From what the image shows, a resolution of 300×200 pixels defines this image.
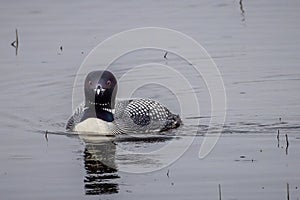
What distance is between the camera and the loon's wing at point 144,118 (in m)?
13.2

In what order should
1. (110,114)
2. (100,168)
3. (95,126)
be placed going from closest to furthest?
(100,168)
(95,126)
(110,114)

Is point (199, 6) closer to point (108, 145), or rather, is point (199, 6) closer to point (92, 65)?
point (92, 65)

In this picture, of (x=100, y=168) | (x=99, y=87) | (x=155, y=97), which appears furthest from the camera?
(x=155, y=97)

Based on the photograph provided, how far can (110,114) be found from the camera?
1325cm

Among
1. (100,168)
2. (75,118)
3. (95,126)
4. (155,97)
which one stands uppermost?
(155,97)

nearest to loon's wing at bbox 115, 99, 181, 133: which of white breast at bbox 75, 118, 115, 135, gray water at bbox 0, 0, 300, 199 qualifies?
white breast at bbox 75, 118, 115, 135

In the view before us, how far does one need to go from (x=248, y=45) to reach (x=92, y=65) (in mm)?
2496

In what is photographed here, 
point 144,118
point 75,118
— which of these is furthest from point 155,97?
point 75,118

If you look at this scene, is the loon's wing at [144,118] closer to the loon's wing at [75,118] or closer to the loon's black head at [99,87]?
the loon's black head at [99,87]

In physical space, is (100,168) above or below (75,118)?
below

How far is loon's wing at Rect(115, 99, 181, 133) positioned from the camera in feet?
43.2

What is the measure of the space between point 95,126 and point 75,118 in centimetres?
33

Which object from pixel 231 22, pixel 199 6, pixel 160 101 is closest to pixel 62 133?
pixel 160 101

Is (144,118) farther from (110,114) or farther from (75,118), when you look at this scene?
(75,118)
